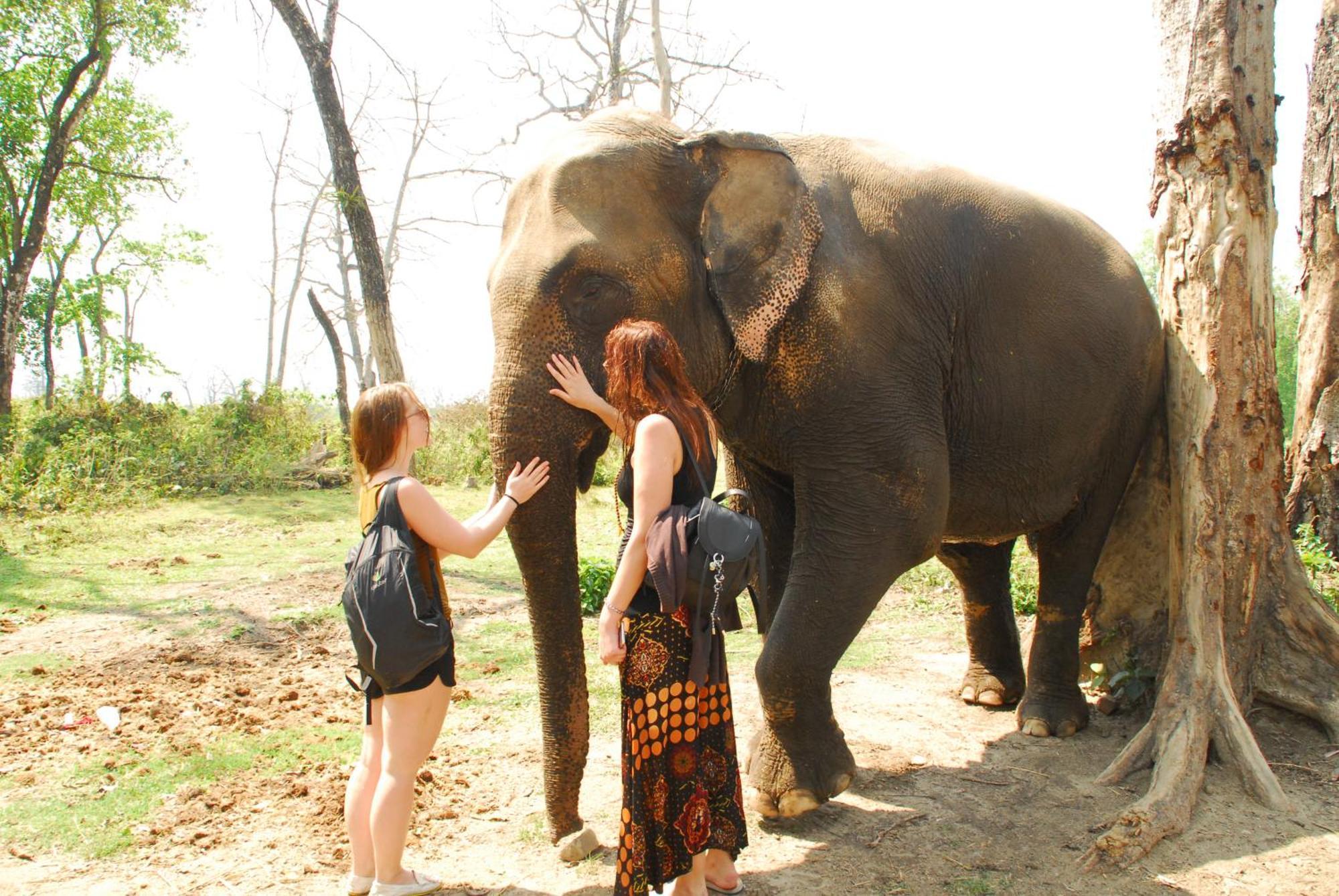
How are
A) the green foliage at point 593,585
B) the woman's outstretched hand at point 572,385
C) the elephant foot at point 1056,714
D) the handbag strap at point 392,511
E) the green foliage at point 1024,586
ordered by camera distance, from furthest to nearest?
1. the green foliage at point 593,585
2. the green foliage at point 1024,586
3. the elephant foot at point 1056,714
4. the woman's outstretched hand at point 572,385
5. the handbag strap at point 392,511

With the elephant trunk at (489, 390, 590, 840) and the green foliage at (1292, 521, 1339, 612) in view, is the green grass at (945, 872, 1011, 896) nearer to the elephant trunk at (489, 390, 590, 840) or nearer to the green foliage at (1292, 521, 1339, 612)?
the elephant trunk at (489, 390, 590, 840)

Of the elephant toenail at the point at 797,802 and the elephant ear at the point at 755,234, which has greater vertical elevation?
the elephant ear at the point at 755,234

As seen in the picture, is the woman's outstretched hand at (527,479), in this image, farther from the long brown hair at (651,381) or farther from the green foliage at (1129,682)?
the green foliage at (1129,682)

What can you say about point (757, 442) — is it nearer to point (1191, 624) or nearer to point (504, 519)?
point (504, 519)

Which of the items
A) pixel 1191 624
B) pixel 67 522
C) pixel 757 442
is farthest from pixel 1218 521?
pixel 67 522

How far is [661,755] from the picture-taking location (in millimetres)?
3076

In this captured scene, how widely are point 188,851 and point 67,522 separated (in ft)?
34.9

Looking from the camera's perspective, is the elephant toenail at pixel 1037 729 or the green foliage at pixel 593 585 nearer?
the elephant toenail at pixel 1037 729

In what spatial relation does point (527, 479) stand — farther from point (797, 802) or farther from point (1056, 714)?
point (1056, 714)

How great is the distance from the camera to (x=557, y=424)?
3.55 meters

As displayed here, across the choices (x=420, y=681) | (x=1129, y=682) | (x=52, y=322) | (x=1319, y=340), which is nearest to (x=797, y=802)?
(x=420, y=681)

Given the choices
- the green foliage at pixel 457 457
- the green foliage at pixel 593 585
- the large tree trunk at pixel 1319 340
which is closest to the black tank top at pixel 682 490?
the large tree trunk at pixel 1319 340

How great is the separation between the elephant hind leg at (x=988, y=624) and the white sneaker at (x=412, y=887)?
3.38 m

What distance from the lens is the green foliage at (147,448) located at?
14.4m
